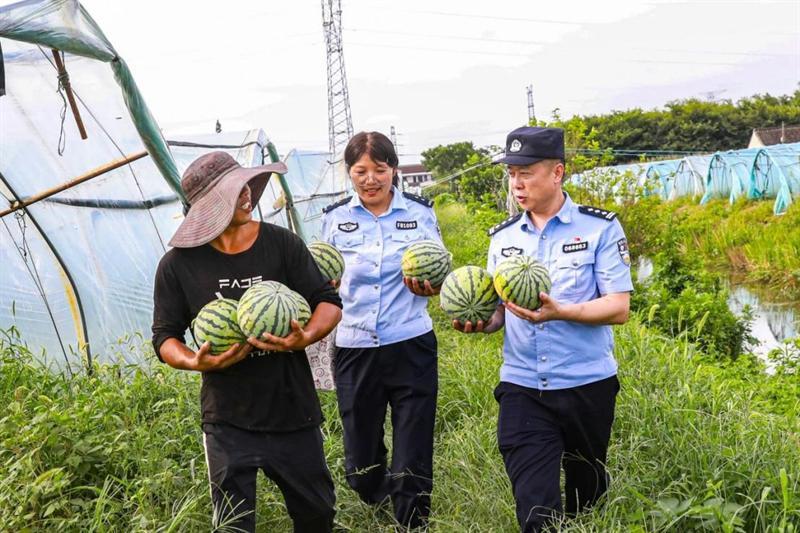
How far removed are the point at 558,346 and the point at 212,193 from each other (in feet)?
5.67

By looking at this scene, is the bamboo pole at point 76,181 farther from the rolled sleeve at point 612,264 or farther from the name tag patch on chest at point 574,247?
the rolled sleeve at point 612,264

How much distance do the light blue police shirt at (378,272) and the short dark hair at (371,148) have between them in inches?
11.7

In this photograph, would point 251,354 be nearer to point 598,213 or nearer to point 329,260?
point 329,260

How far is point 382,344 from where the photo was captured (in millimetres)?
3789

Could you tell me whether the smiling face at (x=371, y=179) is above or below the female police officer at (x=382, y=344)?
above

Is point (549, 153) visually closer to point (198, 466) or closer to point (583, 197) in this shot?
point (198, 466)

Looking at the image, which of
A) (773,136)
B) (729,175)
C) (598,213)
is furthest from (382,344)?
(773,136)

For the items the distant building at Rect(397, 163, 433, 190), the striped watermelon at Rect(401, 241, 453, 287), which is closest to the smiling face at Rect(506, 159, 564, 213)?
the striped watermelon at Rect(401, 241, 453, 287)

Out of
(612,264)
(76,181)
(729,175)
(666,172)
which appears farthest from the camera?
(666,172)

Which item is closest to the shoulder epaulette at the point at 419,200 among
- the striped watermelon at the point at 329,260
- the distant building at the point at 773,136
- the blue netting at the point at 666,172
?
the striped watermelon at the point at 329,260

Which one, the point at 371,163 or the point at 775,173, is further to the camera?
the point at 775,173

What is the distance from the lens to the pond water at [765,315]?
1000 centimetres

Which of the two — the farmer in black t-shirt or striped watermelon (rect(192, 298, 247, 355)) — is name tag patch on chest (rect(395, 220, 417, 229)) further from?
striped watermelon (rect(192, 298, 247, 355))

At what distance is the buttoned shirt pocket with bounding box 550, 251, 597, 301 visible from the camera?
316 centimetres
